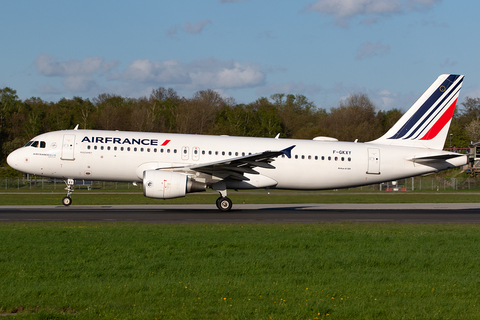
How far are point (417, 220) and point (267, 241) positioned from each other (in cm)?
1037

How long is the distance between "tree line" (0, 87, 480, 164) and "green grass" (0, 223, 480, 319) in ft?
193

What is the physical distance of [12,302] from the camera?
23.8 feet

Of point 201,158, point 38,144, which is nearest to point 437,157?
point 201,158

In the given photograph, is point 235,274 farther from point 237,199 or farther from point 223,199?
point 237,199

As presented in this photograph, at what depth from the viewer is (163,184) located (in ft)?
72.5

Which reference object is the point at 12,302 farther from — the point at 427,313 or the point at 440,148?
the point at 440,148

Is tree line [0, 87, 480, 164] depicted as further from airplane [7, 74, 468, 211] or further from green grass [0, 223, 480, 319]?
green grass [0, 223, 480, 319]

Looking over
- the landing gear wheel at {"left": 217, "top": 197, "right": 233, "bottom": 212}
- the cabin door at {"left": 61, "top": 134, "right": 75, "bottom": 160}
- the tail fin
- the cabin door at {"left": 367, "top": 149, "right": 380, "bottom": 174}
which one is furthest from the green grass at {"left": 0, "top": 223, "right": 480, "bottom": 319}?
the tail fin

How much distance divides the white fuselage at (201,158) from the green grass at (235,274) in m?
9.45

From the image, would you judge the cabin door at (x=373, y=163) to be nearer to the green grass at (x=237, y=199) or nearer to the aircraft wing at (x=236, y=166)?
the aircraft wing at (x=236, y=166)

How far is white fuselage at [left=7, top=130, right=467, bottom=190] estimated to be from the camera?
2392cm

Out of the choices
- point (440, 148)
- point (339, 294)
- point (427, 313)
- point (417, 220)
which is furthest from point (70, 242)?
point (440, 148)

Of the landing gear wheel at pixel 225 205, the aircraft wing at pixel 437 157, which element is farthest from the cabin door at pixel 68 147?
the aircraft wing at pixel 437 157

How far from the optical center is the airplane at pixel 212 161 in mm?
23328
